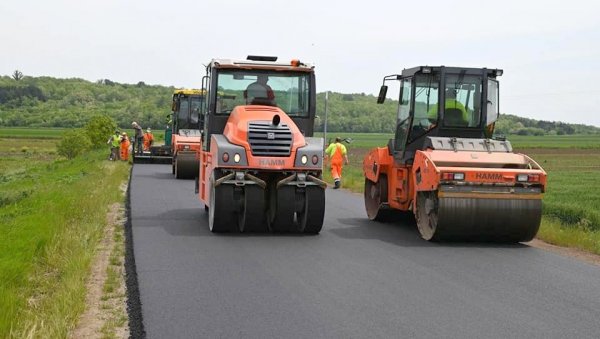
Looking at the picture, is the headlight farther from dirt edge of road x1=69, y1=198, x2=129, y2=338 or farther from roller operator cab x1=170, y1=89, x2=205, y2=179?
roller operator cab x1=170, y1=89, x2=205, y2=179

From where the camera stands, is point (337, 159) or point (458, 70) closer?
point (458, 70)

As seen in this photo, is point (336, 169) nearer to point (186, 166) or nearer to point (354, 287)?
point (186, 166)

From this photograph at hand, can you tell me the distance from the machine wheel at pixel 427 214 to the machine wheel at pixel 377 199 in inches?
74.8

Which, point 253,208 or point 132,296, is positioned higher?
point 253,208

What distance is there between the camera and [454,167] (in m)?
11.3

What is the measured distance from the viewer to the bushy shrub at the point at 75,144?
55.1 metres

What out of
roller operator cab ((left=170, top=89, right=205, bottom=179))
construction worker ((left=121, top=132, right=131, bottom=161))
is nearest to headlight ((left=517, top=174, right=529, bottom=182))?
roller operator cab ((left=170, top=89, right=205, bottom=179))

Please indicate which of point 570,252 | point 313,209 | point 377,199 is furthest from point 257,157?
point 570,252

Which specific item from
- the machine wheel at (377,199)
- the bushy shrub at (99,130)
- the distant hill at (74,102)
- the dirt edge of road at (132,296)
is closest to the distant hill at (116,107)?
the distant hill at (74,102)

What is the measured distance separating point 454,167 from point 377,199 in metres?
3.05

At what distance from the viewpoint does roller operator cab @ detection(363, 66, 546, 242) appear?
1097 cm

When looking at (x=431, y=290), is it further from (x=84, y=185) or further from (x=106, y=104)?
(x=106, y=104)

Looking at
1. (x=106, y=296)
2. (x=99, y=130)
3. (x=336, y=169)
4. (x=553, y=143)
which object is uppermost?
(x=553, y=143)

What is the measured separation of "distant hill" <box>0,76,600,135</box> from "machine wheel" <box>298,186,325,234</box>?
81.7 metres
